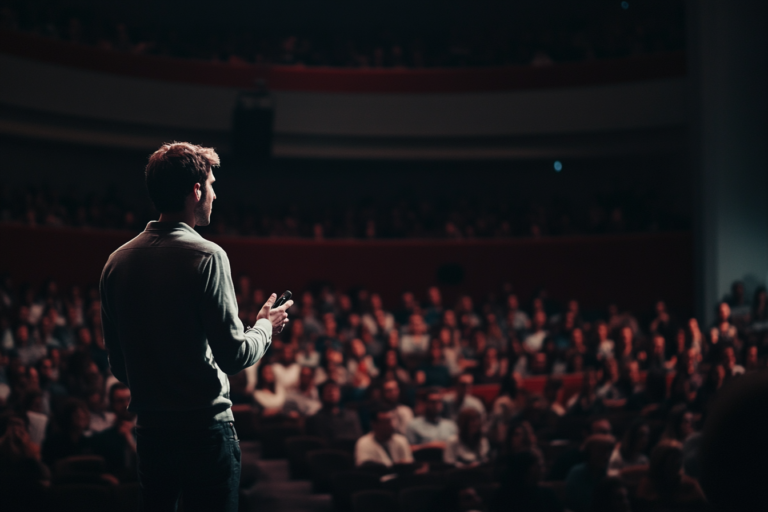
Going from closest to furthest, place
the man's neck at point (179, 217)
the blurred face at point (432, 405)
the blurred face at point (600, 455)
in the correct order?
A: the man's neck at point (179, 217) → the blurred face at point (600, 455) → the blurred face at point (432, 405)

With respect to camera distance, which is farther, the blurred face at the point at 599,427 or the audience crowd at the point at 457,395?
the blurred face at the point at 599,427

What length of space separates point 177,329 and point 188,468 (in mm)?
274

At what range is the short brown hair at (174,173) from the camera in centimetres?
154

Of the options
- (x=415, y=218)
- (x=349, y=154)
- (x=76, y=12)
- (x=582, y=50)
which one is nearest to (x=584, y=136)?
(x=582, y=50)

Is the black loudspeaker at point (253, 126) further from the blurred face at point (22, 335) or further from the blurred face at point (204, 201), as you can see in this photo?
the blurred face at point (204, 201)

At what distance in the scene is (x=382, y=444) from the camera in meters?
5.23

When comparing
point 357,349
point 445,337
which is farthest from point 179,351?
point 445,337

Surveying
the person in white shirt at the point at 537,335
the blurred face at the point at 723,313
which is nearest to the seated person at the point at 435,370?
the person in white shirt at the point at 537,335

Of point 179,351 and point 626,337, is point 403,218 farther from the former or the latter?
point 179,351

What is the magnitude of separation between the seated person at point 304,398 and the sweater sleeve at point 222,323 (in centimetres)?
499

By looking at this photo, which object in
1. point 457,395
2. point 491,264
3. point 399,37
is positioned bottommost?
point 457,395

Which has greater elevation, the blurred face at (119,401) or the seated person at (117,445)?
the blurred face at (119,401)

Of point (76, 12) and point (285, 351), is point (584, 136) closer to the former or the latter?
point (285, 351)

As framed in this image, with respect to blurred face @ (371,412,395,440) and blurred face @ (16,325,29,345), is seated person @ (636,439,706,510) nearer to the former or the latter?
blurred face @ (371,412,395,440)
